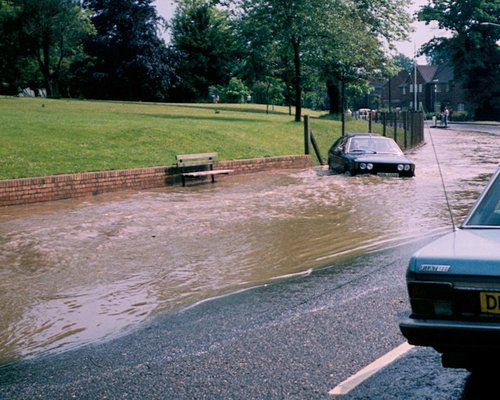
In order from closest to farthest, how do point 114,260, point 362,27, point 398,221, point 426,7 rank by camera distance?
1. point 114,260
2. point 398,221
3. point 362,27
4. point 426,7

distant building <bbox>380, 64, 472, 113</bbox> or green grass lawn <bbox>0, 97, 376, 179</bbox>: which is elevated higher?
distant building <bbox>380, 64, 472, 113</bbox>

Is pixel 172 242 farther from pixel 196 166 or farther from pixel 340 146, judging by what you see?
pixel 340 146

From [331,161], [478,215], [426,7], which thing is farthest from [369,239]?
[426,7]

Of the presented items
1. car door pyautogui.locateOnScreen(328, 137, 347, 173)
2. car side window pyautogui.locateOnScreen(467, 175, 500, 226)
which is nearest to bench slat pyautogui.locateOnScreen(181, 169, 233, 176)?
car door pyautogui.locateOnScreen(328, 137, 347, 173)

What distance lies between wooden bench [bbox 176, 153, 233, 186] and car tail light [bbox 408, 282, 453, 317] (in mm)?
15150

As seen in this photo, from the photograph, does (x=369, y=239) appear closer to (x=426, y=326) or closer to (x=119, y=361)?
(x=119, y=361)

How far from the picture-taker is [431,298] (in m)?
3.92

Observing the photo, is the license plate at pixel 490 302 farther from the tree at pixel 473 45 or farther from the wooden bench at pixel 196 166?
the tree at pixel 473 45

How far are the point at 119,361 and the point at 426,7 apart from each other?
265ft

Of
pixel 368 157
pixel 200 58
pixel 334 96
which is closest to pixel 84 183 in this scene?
pixel 368 157

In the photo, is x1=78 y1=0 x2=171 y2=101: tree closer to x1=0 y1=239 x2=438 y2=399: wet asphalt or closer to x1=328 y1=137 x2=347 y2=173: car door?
x1=328 y1=137 x2=347 y2=173: car door

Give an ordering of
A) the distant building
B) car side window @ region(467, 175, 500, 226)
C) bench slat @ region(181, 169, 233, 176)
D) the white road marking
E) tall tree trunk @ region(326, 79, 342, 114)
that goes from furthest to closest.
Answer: the distant building, tall tree trunk @ region(326, 79, 342, 114), bench slat @ region(181, 169, 233, 176), car side window @ region(467, 175, 500, 226), the white road marking

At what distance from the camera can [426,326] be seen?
386cm

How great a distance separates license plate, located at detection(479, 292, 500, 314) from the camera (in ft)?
12.2
